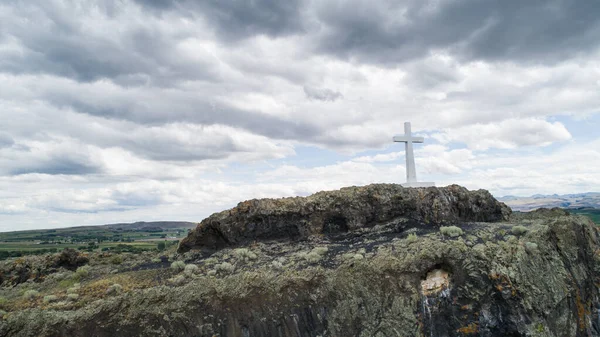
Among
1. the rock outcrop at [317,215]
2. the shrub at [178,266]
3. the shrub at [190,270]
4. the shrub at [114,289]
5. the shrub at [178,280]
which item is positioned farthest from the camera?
the rock outcrop at [317,215]

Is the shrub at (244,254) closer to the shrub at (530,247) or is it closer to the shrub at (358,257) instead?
the shrub at (358,257)

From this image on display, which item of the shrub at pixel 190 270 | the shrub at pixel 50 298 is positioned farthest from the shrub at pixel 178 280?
the shrub at pixel 50 298

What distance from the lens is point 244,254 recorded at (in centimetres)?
1941

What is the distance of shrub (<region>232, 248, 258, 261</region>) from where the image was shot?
62.4 feet

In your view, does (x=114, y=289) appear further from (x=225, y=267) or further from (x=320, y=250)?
(x=320, y=250)

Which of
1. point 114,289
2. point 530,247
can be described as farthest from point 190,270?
point 530,247

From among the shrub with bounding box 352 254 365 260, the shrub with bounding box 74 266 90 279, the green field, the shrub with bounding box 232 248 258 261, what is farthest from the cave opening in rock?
the green field

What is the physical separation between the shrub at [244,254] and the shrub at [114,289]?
18.4ft

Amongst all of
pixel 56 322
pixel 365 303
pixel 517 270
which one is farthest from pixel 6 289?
pixel 517 270

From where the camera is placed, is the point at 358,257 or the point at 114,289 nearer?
the point at 114,289

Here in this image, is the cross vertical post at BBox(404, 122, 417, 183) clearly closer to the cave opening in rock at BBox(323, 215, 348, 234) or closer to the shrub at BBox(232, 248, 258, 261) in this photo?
the cave opening in rock at BBox(323, 215, 348, 234)

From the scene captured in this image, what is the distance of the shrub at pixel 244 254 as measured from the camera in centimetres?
1903

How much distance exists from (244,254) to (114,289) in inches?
241

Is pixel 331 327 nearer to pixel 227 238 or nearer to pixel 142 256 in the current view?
pixel 227 238
